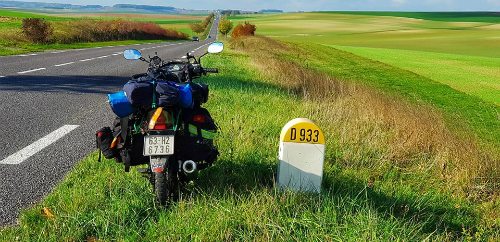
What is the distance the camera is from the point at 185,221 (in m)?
2.88

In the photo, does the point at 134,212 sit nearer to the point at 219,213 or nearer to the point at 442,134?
the point at 219,213

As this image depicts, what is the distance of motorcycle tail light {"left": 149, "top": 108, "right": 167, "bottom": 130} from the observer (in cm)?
301

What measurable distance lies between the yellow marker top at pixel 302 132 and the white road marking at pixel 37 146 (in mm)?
2871

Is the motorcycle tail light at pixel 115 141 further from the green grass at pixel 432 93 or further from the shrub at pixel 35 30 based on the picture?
the shrub at pixel 35 30

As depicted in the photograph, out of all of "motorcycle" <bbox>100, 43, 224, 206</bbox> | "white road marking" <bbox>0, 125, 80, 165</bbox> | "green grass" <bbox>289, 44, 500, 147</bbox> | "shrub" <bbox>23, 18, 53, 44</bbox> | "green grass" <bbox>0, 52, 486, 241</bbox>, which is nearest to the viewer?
"green grass" <bbox>0, 52, 486, 241</bbox>

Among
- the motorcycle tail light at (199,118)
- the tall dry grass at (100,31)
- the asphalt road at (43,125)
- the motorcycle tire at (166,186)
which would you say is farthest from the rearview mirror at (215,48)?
the tall dry grass at (100,31)

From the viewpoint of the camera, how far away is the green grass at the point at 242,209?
9.08 feet

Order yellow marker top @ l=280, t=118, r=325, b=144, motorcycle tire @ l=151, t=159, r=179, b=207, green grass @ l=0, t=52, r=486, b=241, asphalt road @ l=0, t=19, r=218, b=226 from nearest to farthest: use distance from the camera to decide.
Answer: green grass @ l=0, t=52, r=486, b=241 < motorcycle tire @ l=151, t=159, r=179, b=207 < yellow marker top @ l=280, t=118, r=325, b=144 < asphalt road @ l=0, t=19, r=218, b=226

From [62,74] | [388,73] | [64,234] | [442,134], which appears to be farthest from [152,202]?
[388,73]

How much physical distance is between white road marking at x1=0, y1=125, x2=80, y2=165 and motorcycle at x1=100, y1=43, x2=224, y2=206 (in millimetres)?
1809

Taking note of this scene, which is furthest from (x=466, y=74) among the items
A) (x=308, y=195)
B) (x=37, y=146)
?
(x=37, y=146)

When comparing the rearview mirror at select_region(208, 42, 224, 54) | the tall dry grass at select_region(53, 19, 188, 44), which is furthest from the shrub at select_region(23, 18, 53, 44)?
the rearview mirror at select_region(208, 42, 224, 54)

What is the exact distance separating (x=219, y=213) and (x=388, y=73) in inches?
898

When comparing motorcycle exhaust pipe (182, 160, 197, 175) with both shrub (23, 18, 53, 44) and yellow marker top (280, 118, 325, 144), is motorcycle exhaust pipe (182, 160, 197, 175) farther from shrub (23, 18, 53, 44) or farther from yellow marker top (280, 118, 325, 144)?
shrub (23, 18, 53, 44)
